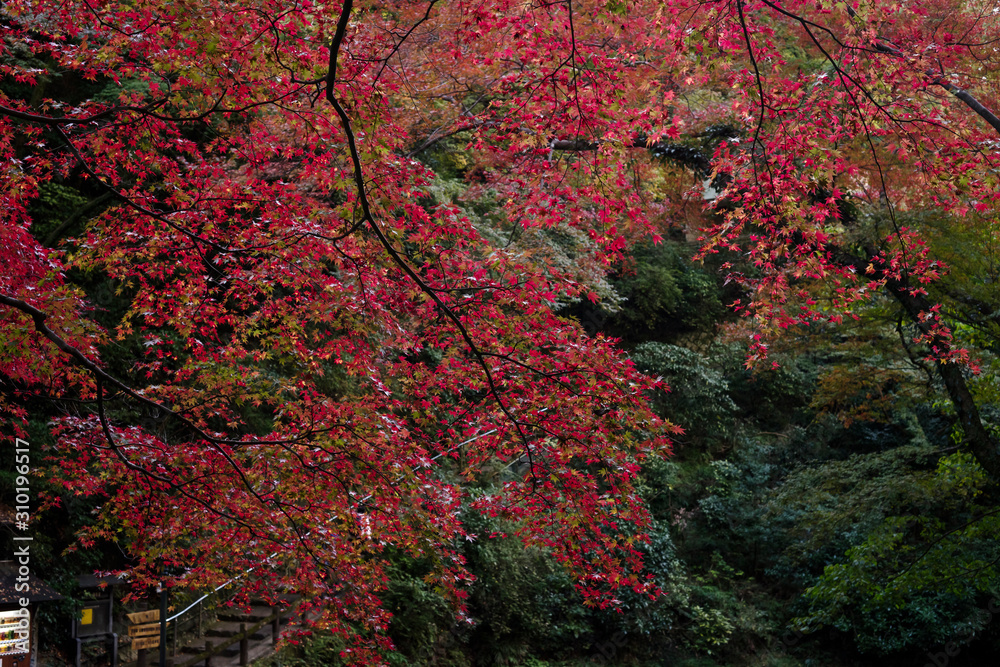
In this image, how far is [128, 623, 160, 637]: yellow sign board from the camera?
576 cm

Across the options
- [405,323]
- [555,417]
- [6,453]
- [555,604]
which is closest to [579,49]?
[555,417]

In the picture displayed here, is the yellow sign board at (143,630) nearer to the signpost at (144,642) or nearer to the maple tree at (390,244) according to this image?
the signpost at (144,642)

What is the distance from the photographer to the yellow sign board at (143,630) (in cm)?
576

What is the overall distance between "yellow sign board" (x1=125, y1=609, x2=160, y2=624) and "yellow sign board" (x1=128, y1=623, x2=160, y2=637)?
0.05 metres

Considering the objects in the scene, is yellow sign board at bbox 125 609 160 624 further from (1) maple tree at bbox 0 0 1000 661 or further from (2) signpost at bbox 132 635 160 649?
(1) maple tree at bbox 0 0 1000 661

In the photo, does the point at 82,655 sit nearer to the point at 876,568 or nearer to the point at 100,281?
the point at 100,281

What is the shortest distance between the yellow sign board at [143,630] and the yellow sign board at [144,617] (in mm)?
54

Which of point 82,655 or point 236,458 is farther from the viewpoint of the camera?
point 82,655

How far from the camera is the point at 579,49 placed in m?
3.85

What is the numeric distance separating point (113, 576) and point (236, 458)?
256 centimetres

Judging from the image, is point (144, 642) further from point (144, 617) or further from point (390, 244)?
point (390, 244)

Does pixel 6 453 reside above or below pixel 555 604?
above

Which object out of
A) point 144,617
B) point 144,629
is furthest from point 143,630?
point 144,617

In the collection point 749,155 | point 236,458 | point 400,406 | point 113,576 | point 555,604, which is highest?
point 749,155
